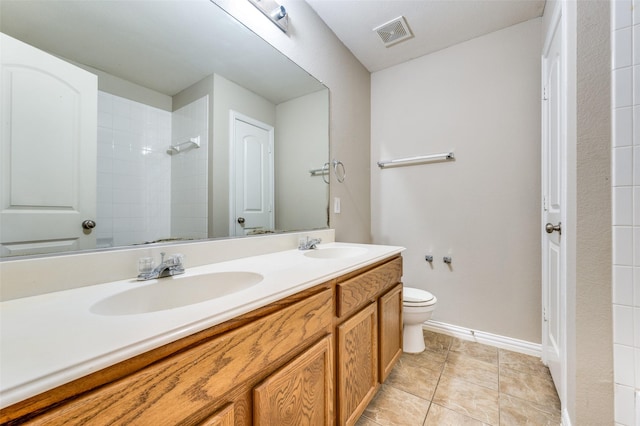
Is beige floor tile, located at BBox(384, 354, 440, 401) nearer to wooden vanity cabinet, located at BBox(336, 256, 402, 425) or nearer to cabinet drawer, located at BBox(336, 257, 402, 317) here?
wooden vanity cabinet, located at BBox(336, 256, 402, 425)

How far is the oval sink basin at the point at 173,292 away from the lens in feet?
2.33

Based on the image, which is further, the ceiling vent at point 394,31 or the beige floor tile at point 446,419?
the ceiling vent at point 394,31

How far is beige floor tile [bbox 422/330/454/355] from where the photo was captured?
1848mm

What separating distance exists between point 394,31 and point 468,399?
94.6 inches

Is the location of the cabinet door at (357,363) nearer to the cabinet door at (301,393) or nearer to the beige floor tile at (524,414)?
the cabinet door at (301,393)

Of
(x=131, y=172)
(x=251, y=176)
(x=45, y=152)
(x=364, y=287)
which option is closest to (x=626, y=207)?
Answer: (x=364, y=287)

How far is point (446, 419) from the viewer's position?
1.22m

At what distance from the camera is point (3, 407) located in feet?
1.02

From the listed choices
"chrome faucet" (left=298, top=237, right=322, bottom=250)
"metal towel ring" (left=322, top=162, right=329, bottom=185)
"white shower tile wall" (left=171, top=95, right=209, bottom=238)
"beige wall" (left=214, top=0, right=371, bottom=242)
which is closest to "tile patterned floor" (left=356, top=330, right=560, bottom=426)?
"chrome faucet" (left=298, top=237, right=322, bottom=250)

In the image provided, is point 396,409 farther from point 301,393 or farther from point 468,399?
point 301,393

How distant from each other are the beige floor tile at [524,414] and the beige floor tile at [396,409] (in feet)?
1.19

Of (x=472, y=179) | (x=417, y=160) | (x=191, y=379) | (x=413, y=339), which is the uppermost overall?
(x=417, y=160)

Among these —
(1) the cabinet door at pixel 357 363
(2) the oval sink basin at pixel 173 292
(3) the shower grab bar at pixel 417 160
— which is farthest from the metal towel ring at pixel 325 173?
(2) the oval sink basin at pixel 173 292

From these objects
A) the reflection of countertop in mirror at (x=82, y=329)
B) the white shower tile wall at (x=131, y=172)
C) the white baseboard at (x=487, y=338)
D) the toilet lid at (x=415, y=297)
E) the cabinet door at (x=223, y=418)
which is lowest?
the white baseboard at (x=487, y=338)
